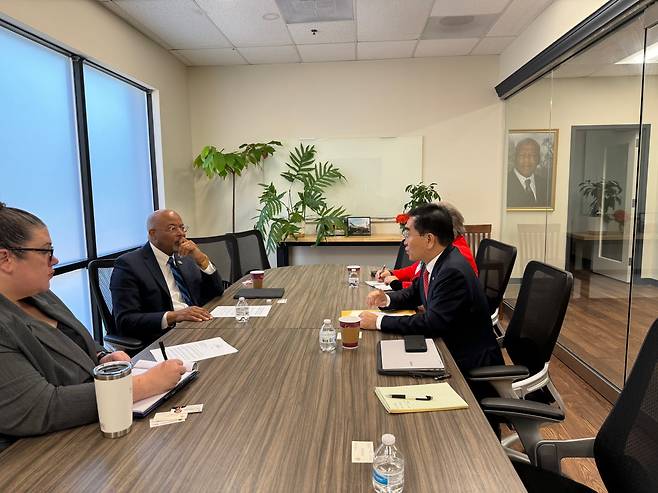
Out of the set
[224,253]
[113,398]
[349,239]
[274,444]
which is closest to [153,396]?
[113,398]

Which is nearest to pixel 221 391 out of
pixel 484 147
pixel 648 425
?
pixel 648 425

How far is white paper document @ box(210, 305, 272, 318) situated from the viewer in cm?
227

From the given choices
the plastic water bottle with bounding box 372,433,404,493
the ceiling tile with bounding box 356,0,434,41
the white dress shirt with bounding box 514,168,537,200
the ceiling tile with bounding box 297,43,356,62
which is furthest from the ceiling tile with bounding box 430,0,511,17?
the plastic water bottle with bounding box 372,433,404,493

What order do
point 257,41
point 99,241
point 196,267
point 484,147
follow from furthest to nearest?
point 484,147
point 257,41
point 99,241
point 196,267

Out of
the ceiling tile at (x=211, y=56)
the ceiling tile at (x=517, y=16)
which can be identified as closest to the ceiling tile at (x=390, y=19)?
the ceiling tile at (x=517, y=16)

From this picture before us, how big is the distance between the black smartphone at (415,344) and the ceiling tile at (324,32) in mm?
3314

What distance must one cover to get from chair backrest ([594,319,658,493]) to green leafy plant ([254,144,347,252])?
404 centimetres

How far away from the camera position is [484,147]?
5.34 meters

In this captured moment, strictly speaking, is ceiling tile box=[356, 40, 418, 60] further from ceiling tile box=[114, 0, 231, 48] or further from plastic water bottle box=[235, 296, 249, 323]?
plastic water bottle box=[235, 296, 249, 323]

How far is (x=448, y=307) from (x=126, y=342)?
1.53 meters

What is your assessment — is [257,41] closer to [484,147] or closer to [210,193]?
[210,193]

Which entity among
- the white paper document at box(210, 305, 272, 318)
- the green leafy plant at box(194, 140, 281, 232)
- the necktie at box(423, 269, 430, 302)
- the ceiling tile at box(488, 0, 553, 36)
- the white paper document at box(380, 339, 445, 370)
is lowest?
the white paper document at box(210, 305, 272, 318)

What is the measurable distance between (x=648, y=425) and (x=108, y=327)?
2362 mm

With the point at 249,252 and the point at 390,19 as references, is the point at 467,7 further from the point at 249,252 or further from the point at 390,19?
the point at 249,252
